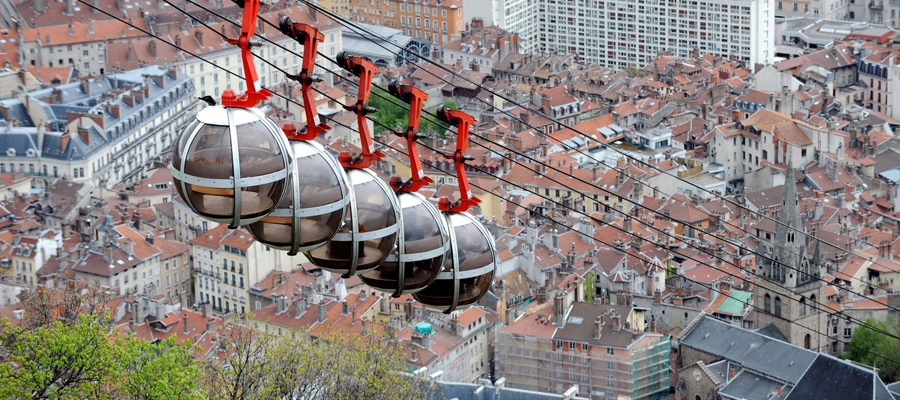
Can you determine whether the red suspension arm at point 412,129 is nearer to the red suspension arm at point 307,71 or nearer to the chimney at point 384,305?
the red suspension arm at point 307,71

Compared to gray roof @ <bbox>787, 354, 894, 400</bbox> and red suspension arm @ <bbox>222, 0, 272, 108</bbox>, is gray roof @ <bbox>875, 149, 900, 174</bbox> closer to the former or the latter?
gray roof @ <bbox>787, 354, 894, 400</bbox>

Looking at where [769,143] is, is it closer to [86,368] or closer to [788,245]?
[788,245]

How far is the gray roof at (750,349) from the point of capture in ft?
182

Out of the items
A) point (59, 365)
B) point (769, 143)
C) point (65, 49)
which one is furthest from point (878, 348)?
point (65, 49)

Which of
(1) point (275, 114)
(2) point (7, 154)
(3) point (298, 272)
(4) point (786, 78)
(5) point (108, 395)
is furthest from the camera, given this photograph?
(4) point (786, 78)

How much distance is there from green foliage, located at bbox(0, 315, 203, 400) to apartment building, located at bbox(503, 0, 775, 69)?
91.1 m

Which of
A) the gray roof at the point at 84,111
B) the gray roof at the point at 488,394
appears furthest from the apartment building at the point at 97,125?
the gray roof at the point at 488,394

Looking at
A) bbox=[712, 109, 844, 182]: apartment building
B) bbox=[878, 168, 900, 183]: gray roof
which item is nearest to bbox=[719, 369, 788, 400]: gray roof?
bbox=[878, 168, 900, 183]: gray roof

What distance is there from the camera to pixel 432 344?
5591 centimetres

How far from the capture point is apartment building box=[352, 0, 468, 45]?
120m

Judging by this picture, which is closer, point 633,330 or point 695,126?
point 633,330

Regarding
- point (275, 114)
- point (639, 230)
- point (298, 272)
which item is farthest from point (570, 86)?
point (298, 272)

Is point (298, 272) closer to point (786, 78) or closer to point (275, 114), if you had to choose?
point (275, 114)

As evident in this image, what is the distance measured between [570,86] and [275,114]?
19.5 metres
